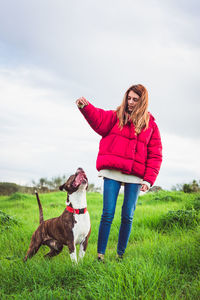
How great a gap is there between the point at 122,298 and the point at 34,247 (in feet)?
5.99

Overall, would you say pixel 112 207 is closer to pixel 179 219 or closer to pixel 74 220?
pixel 74 220

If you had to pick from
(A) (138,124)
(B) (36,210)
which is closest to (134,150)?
(A) (138,124)

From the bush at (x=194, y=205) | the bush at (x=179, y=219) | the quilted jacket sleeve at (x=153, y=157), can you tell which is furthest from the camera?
the bush at (x=194, y=205)

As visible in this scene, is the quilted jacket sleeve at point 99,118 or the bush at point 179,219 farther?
the bush at point 179,219

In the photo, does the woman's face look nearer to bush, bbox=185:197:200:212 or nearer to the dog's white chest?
the dog's white chest

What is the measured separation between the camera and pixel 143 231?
5309 mm

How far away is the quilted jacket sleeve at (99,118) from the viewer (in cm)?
378

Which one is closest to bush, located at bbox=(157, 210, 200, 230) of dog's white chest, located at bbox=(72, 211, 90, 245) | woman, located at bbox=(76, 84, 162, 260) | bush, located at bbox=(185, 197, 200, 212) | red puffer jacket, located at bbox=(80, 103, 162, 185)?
bush, located at bbox=(185, 197, 200, 212)

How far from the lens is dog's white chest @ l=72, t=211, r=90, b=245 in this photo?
364 centimetres

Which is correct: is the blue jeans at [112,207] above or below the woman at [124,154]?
below

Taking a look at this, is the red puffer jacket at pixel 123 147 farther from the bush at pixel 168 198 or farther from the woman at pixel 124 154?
the bush at pixel 168 198

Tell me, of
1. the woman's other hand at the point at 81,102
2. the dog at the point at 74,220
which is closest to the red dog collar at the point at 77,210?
the dog at the point at 74,220

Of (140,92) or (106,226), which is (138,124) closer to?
(140,92)

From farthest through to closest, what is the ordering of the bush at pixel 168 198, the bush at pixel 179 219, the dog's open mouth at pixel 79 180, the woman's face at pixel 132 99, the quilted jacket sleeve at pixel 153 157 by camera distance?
the bush at pixel 168 198, the bush at pixel 179 219, the woman's face at pixel 132 99, the quilted jacket sleeve at pixel 153 157, the dog's open mouth at pixel 79 180
